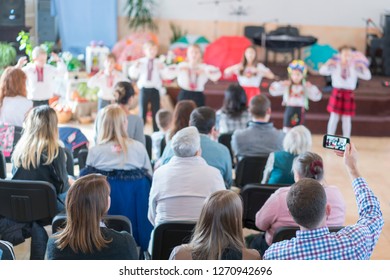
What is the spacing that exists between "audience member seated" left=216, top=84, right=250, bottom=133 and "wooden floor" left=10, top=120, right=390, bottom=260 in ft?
3.34

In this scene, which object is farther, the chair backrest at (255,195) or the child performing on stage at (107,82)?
the child performing on stage at (107,82)

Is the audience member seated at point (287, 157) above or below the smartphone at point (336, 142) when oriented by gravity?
below

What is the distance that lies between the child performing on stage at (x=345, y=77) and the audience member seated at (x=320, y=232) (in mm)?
5208

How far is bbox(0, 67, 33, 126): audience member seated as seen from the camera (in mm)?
5996

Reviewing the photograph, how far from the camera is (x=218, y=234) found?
2.95m

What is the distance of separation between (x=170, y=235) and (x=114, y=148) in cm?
104

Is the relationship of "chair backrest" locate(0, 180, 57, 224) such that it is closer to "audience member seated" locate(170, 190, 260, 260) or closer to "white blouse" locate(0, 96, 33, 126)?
"audience member seated" locate(170, 190, 260, 260)

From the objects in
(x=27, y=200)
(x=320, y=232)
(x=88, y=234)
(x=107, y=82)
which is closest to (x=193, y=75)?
(x=107, y=82)

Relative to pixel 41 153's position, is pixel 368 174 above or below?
below

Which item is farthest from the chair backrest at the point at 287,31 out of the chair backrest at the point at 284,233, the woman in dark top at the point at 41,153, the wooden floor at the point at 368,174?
the chair backrest at the point at 284,233

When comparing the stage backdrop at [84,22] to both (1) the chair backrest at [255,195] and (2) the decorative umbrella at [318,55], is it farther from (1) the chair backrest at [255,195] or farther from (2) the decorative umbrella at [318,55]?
(1) the chair backrest at [255,195]

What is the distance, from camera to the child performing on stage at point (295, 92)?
7.78 metres

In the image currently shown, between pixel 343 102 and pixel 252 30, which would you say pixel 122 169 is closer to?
pixel 343 102
